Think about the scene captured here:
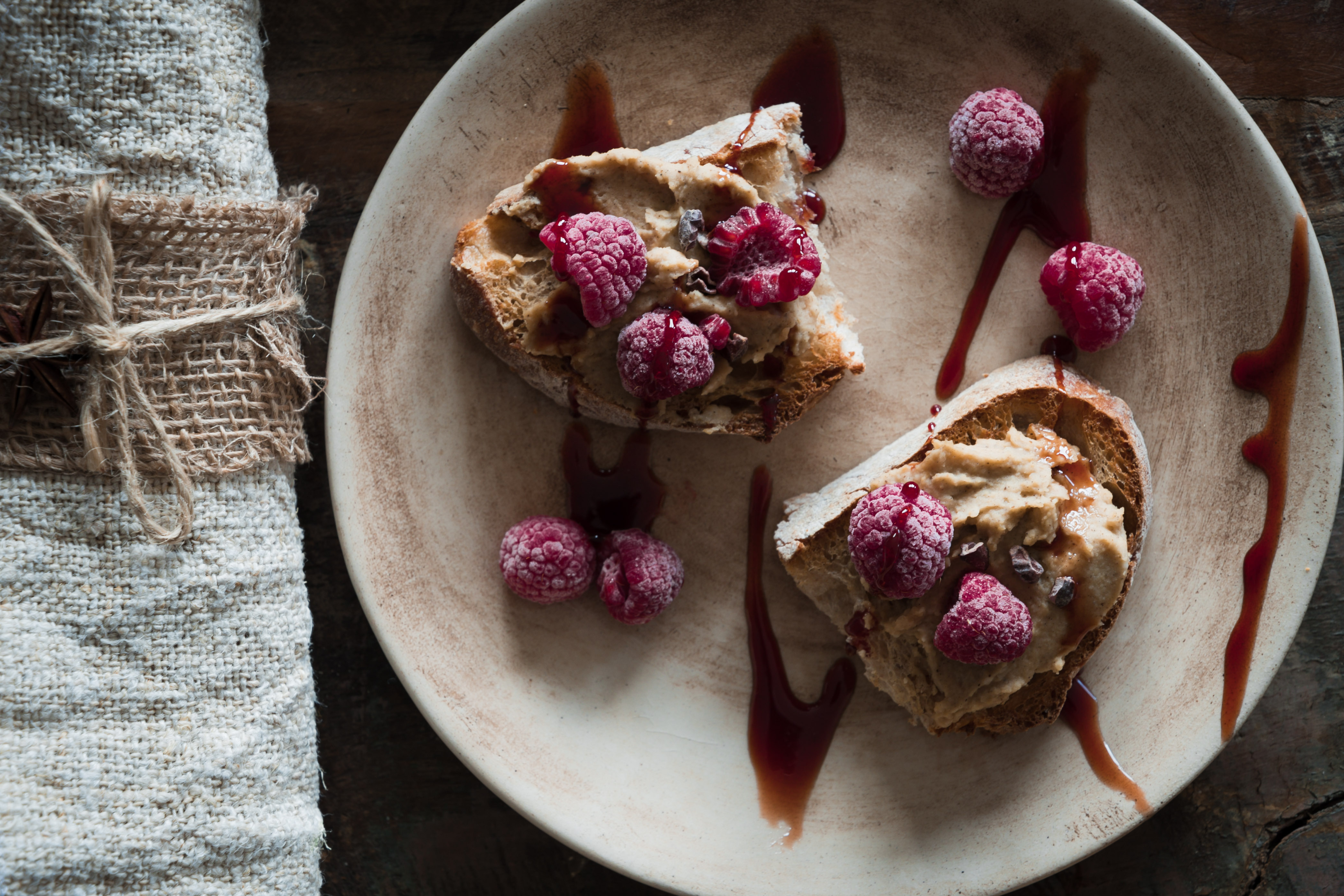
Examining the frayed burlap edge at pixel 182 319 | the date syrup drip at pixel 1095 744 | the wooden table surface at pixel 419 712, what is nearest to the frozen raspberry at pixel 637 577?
the wooden table surface at pixel 419 712

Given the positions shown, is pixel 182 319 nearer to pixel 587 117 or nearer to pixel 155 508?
pixel 155 508

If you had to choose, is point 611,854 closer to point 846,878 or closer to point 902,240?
point 846,878

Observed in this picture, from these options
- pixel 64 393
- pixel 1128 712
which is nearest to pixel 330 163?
pixel 64 393

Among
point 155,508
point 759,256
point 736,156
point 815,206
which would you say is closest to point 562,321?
point 759,256

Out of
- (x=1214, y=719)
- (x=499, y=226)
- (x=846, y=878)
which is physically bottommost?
(x=846, y=878)

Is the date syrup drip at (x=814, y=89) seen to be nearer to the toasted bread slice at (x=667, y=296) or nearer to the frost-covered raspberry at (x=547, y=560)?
the toasted bread slice at (x=667, y=296)

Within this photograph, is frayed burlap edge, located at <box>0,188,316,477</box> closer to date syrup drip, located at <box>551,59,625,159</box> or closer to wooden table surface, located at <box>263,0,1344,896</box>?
wooden table surface, located at <box>263,0,1344,896</box>
